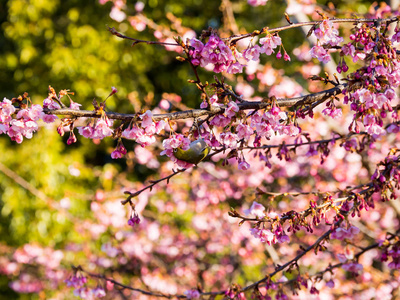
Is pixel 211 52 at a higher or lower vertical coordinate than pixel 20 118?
higher

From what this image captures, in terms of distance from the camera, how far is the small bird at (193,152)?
129 centimetres

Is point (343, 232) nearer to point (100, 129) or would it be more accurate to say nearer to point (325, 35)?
point (325, 35)

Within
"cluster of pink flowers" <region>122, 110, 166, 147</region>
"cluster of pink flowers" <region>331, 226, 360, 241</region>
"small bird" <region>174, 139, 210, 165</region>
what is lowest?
"cluster of pink flowers" <region>331, 226, 360, 241</region>

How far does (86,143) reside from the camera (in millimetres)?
6707

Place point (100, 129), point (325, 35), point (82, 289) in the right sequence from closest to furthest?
1. point (100, 129)
2. point (325, 35)
3. point (82, 289)

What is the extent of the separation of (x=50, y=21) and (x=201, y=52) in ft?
18.6

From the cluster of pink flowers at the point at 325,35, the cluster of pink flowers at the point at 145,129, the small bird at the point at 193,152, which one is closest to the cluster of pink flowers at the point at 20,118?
the cluster of pink flowers at the point at 145,129

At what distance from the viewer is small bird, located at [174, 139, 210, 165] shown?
4.22 ft

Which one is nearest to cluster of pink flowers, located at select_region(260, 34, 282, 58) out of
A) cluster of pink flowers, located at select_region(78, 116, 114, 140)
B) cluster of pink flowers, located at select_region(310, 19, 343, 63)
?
cluster of pink flowers, located at select_region(310, 19, 343, 63)

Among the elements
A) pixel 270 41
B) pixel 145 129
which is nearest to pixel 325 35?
pixel 270 41

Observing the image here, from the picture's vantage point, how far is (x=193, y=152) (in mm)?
1287

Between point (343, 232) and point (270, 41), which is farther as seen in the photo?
point (343, 232)

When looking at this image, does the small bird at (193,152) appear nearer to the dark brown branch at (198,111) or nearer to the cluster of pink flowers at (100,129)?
the dark brown branch at (198,111)

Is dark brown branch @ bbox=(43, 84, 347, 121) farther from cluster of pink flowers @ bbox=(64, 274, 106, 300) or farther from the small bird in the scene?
cluster of pink flowers @ bbox=(64, 274, 106, 300)
